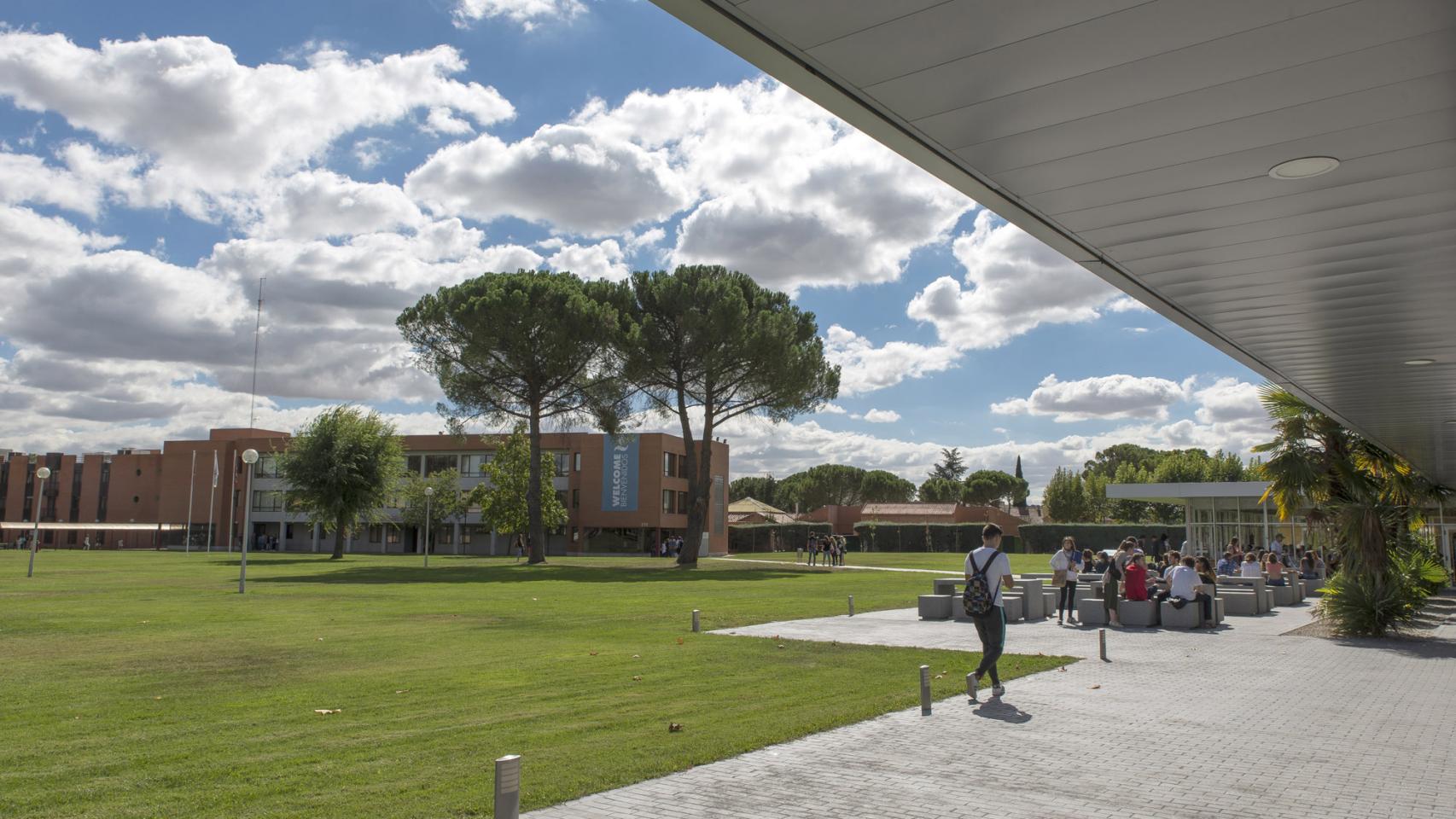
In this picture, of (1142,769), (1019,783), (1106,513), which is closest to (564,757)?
(1019,783)

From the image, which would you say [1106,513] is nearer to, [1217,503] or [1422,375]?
[1217,503]

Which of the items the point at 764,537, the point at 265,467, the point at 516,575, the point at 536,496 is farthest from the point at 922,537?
the point at 265,467

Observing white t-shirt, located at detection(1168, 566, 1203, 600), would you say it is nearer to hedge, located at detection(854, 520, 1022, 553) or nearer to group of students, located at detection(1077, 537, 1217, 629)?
group of students, located at detection(1077, 537, 1217, 629)

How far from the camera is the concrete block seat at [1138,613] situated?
17.5 m

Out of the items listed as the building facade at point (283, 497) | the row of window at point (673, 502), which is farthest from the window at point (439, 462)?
the row of window at point (673, 502)

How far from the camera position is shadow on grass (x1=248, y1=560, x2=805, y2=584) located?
104 ft

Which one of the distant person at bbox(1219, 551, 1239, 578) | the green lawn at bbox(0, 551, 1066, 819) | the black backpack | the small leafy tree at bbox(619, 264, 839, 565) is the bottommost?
the green lawn at bbox(0, 551, 1066, 819)

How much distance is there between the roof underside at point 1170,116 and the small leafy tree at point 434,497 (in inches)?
2378

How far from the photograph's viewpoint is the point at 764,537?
81.6 metres

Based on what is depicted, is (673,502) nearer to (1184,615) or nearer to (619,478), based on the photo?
(619,478)

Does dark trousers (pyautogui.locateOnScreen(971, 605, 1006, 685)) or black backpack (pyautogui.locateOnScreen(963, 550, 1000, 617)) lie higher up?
black backpack (pyautogui.locateOnScreen(963, 550, 1000, 617))

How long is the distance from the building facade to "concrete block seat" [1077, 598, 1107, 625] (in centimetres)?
3532

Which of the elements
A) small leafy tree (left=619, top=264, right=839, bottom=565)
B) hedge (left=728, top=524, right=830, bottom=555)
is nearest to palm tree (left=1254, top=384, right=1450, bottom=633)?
small leafy tree (left=619, top=264, right=839, bottom=565)

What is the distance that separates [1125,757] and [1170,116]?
484 centimetres
